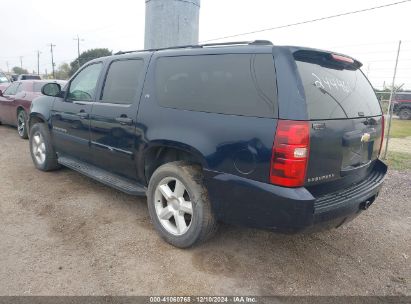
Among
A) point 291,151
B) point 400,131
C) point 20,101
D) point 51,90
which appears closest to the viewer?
point 291,151

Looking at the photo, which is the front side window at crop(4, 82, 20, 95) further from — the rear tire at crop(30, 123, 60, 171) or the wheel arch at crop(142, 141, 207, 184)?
the wheel arch at crop(142, 141, 207, 184)

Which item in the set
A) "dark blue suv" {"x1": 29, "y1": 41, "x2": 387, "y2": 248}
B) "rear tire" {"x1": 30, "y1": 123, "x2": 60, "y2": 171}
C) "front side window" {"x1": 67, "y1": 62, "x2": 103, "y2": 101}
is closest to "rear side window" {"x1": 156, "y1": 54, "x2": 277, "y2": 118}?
"dark blue suv" {"x1": 29, "y1": 41, "x2": 387, "y2": 248}

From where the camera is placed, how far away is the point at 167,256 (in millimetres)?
3070

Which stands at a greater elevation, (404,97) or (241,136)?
(404,97)

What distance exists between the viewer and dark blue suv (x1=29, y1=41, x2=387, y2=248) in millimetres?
2434

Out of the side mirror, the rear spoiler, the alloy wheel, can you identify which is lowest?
the alloy wheel

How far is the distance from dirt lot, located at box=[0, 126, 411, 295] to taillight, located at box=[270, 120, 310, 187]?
97 centimetres

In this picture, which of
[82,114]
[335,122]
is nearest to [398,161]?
[335,122]

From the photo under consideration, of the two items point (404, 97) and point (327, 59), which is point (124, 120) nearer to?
point (327, 59)

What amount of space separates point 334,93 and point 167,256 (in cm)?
203

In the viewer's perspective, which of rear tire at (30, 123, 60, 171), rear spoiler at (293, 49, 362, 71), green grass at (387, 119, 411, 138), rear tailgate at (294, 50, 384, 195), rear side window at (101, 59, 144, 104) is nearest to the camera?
rear tailgate at (294, 50, 384, 195)

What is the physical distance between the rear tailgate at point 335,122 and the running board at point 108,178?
1.92 m

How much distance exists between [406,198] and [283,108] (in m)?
3.63

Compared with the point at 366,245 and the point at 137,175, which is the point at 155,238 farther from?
the point at 366,245
